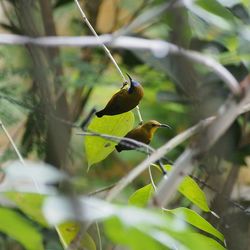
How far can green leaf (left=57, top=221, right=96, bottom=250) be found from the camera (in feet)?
1.58

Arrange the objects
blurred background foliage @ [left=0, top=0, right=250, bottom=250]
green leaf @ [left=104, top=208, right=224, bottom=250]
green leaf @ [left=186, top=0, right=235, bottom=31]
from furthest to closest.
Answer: blurred background foliage @ [left=0, top=0, right=250, bottom=250] < green leaf @ [left=186, top=0, right=235, bottom=31] < green leaf @ [left=104, top=208, right=224, bottom=250]

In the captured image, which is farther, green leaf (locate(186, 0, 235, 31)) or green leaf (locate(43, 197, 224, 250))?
green leaf (locate(186, 0, 235, 31))

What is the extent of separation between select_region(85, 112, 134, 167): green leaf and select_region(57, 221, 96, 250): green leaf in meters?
0.07

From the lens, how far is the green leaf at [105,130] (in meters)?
0.54

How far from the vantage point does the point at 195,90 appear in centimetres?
99

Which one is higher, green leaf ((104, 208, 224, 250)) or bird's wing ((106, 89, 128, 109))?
green leaf ((104, 208, 224, 250))

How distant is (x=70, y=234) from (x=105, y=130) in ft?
0.33

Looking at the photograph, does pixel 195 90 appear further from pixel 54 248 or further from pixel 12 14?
pixel 12 14

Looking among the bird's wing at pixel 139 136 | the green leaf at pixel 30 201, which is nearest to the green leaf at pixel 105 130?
the bird's wing at pixel 139 136

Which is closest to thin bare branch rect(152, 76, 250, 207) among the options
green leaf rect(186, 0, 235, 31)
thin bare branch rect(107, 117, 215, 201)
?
thin bare branch rect(107, 117, 215, 201)

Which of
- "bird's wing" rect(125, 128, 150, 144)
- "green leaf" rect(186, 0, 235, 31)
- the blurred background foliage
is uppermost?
"green leaf" rect(186, 0, 235, 31)

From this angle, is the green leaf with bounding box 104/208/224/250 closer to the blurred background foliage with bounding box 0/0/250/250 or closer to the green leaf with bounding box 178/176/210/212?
the green leaf with bounding box 178/176/210/212

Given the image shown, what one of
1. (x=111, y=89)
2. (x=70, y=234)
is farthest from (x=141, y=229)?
(x=111, y=89)

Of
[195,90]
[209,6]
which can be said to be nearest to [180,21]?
[209,6]
